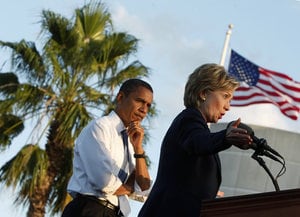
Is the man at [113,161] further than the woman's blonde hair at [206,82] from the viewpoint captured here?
Yes

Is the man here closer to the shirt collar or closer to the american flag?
the shirt collar

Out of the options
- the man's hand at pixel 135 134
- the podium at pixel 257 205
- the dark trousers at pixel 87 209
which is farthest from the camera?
the man's hand at pixel 135 134

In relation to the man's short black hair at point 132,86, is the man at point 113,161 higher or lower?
lower

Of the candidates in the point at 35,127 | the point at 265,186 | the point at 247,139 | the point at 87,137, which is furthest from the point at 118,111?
the point at 265,186

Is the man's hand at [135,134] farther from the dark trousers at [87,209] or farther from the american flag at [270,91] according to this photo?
the american flag at [270,91]

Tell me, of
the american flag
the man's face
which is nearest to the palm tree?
the american flag

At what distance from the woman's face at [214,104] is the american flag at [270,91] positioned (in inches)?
613

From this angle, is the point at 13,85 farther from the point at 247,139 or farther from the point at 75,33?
the point at 247,139

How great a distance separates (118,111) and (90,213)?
0.68 m

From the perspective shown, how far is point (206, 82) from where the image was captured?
5.63 meters

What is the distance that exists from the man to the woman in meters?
0.83

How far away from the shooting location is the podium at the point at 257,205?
15.1 feet

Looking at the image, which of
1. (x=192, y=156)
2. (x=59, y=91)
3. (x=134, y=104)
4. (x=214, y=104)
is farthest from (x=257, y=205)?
(x=59, y=91)

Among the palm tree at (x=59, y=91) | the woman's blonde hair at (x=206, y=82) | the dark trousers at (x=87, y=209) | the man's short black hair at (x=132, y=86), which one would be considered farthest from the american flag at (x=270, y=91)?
the woman's blonde hair at (x=206, y=82)
